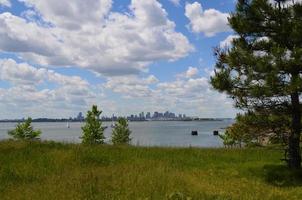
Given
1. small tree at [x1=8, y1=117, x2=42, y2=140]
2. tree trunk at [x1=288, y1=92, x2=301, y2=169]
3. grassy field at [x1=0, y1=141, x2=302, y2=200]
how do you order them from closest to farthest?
1. grassy field at [x1=0, y1=141, x2=302, y2=200]
2. tree trunk at [x1=288, y1=92, x2=301, y2=169]
3. small tree at [x1=8, y1=117, x2=42, y2=140]

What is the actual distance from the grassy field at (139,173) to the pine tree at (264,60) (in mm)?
2613

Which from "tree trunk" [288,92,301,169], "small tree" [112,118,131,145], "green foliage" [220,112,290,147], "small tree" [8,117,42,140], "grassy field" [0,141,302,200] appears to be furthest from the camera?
"small tree" [112,118,131,145]

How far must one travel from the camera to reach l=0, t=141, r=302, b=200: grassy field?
12.7m

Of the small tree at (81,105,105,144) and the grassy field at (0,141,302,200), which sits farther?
the small tree at (81,105,105,144)

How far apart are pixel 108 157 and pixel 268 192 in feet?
27.9

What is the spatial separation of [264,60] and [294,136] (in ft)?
11.1

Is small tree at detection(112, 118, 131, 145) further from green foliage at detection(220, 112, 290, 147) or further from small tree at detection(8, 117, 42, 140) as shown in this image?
green foliage at detection(220, 112, 290, 147)

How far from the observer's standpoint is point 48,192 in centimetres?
1263

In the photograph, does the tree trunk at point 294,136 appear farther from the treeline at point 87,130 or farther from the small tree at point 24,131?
the small tree at point 24,131

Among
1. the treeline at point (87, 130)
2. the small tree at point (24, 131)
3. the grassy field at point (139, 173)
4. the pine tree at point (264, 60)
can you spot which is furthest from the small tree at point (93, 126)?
the pine tree at point (264, 60)

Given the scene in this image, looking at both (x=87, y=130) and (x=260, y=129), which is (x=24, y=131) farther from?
(x=260, y=129)

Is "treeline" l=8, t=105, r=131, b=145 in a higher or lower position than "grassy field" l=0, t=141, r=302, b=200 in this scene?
higher

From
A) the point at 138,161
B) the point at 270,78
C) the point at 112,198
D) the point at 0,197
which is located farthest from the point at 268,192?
the point at 0,197

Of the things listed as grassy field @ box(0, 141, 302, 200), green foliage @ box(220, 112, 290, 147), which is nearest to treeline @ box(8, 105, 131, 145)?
grassy field @ box(0, 141, 302, 200)
